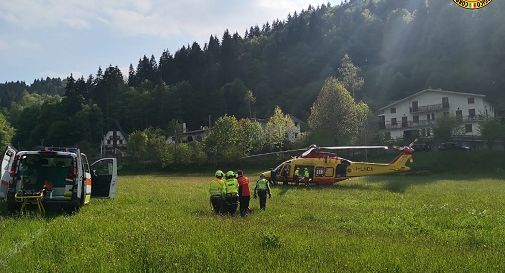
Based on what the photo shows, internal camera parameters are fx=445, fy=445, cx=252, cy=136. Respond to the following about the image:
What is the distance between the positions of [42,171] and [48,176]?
0.91 ft

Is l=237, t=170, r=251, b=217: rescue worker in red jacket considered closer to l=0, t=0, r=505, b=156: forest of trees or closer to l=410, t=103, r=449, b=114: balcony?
l=0, t=0, r=505, b=156: forest of trees

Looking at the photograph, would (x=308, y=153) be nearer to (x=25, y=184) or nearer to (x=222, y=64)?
(x=25, y=184)

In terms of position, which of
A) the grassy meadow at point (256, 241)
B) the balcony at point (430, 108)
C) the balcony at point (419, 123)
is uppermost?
the balcony at point (430, 108)

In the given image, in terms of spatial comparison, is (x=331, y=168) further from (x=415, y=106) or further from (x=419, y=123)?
(x=415, y=106)

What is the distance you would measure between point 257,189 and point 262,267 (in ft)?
31.8

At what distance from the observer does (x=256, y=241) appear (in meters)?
9.08

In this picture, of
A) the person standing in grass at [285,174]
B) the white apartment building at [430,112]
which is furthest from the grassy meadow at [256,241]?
the white apartment building at [430,112]

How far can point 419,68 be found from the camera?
105188mm

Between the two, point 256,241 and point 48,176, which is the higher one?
point 48,176

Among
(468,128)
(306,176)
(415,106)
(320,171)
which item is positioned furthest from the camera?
(415,106)

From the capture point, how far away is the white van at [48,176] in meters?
14.1

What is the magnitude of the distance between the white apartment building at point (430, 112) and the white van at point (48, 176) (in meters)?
58.8

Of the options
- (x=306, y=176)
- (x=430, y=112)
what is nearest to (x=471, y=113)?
(x=430, y=112)

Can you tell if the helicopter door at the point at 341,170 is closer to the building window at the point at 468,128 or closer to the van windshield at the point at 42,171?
the van windshield at the point at 42,171
